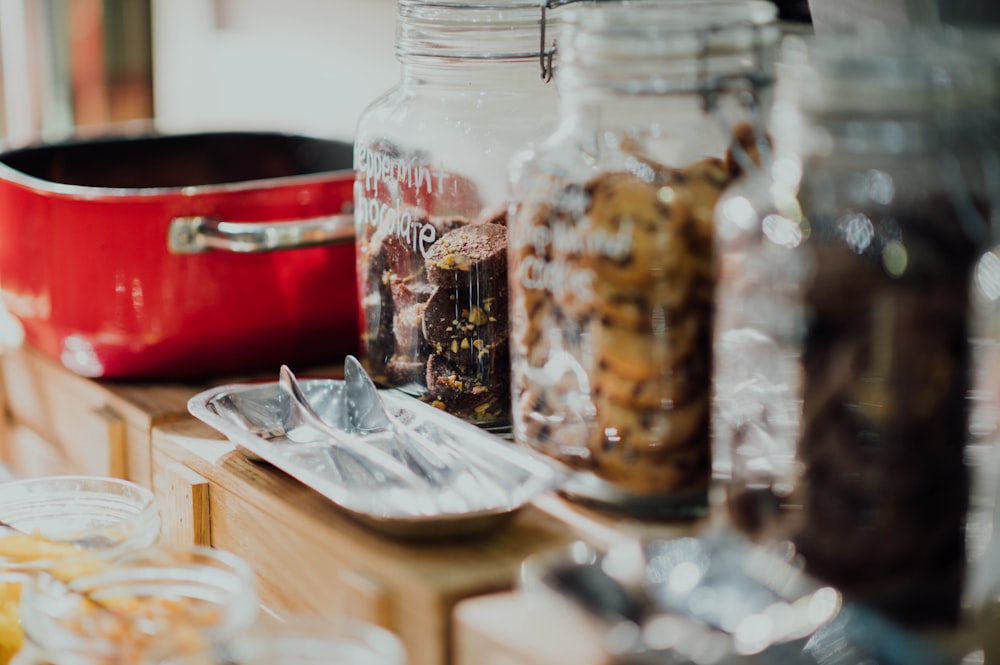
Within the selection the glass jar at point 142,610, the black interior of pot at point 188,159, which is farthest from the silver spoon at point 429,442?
the black interior of pot at point 188,159

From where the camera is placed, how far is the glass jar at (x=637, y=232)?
0.65 metres

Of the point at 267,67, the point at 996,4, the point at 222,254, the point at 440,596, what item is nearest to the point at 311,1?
the point at 267,67

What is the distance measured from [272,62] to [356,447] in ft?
3.53

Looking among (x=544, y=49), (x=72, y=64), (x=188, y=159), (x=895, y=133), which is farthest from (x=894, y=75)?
(x=72, y=64)

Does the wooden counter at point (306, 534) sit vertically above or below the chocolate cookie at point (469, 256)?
below

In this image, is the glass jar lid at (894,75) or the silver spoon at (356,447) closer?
the glass jar lid at (894,75)

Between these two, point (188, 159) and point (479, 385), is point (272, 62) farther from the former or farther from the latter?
point (479, 385)

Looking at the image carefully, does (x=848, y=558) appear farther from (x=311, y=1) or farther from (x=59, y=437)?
(x=311, y=1)

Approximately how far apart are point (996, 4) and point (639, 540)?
376 mm

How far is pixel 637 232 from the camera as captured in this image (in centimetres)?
65

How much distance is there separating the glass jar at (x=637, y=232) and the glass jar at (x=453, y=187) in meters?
0.12

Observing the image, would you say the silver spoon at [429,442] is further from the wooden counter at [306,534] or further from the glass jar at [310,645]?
the glass jar at [310,645]

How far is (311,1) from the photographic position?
159 centimetres

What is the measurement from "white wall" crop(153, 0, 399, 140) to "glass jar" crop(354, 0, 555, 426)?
40cm
